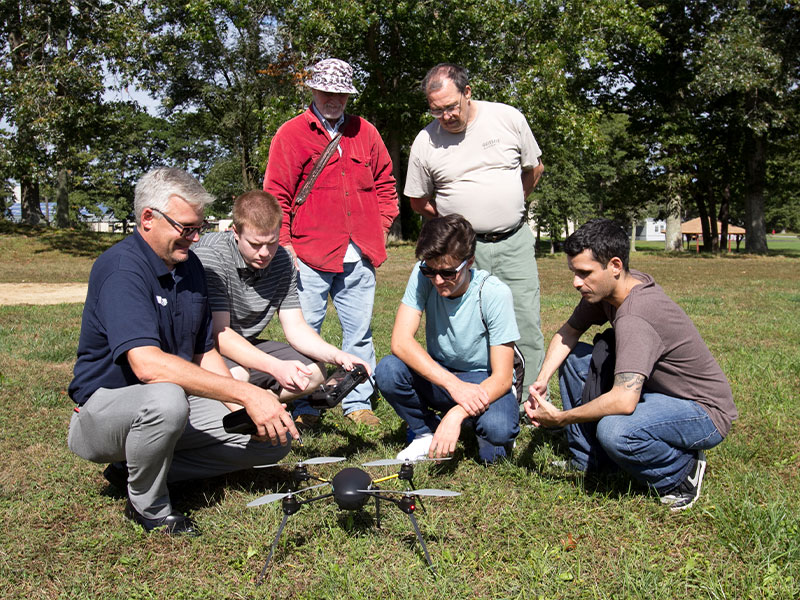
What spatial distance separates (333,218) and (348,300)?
61cm

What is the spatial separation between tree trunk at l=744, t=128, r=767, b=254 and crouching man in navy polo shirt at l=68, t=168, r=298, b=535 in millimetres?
30689

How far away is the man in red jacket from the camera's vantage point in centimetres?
489

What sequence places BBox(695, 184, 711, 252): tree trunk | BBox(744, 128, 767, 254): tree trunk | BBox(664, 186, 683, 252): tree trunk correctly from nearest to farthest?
BBox(744, 128, 767, 254): tree trunk
BBox(664, 186, 683, 252): tree trunk
BBox(695, 184, 711, 252): tree trunk

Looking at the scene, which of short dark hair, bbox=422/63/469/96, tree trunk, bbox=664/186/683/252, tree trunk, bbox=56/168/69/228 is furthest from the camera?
tree trunk, bbox=664/186/683/252

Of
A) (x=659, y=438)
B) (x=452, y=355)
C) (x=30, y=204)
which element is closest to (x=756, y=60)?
(x=452, y=355)

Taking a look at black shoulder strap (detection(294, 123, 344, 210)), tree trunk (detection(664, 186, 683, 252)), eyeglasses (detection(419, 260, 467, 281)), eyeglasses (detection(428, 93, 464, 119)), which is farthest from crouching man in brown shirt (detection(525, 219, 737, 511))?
tree trunk (detection(664, 186, 683, 252))

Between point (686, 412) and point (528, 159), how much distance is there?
2.28 m

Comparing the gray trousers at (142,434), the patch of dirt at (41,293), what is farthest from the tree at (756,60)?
the gray trousers at (142,434)

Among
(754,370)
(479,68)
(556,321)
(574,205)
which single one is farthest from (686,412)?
(574,205)

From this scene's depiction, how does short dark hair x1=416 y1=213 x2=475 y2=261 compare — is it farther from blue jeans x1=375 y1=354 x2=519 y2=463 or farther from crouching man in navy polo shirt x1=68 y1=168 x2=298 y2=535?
crouching man in navy polo shirt x1=68 y1=168 x2=298 y2=535

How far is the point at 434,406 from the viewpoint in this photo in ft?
13.7

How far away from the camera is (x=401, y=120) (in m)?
24.7

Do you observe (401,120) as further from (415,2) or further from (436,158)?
(436,158)

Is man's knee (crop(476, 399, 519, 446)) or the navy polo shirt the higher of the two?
the navy polo shirt
